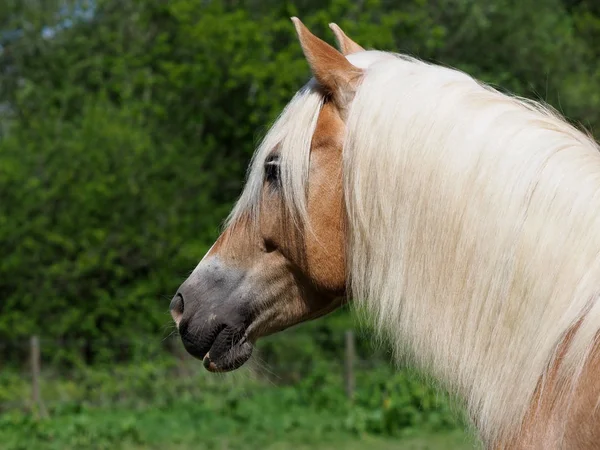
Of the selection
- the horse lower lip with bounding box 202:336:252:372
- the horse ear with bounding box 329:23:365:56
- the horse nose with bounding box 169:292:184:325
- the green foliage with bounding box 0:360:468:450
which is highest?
the horse ear with bounding box 329:23:365:56

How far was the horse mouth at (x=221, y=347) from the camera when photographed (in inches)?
96.2

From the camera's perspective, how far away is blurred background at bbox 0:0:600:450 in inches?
361

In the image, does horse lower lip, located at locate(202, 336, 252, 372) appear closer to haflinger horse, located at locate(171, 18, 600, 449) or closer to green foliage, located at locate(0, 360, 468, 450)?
haflinger horse, located at locate(171, 18, 600, 449)

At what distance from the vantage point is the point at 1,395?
37.3 ft

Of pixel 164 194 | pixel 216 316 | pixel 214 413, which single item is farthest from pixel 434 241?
pixel 164 194

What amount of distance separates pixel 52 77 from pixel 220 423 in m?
13.6

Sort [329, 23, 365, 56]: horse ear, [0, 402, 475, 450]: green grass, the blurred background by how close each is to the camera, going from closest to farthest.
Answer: [329, 23, 365, 56]: horse ear → [0, 402, 475, 450]: green grass → the blurred background

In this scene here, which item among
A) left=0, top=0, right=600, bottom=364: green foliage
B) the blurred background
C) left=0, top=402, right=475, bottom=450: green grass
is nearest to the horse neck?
the blurred background

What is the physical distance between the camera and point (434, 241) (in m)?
2.09

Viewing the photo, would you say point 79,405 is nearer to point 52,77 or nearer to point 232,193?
point 232,193

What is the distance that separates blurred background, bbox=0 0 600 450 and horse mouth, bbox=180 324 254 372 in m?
4.45

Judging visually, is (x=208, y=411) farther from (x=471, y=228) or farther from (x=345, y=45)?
(x=471, y=228)

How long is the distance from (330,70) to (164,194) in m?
13.6

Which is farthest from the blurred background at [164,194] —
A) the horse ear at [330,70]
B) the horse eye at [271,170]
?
the horse ear at [330,70]
